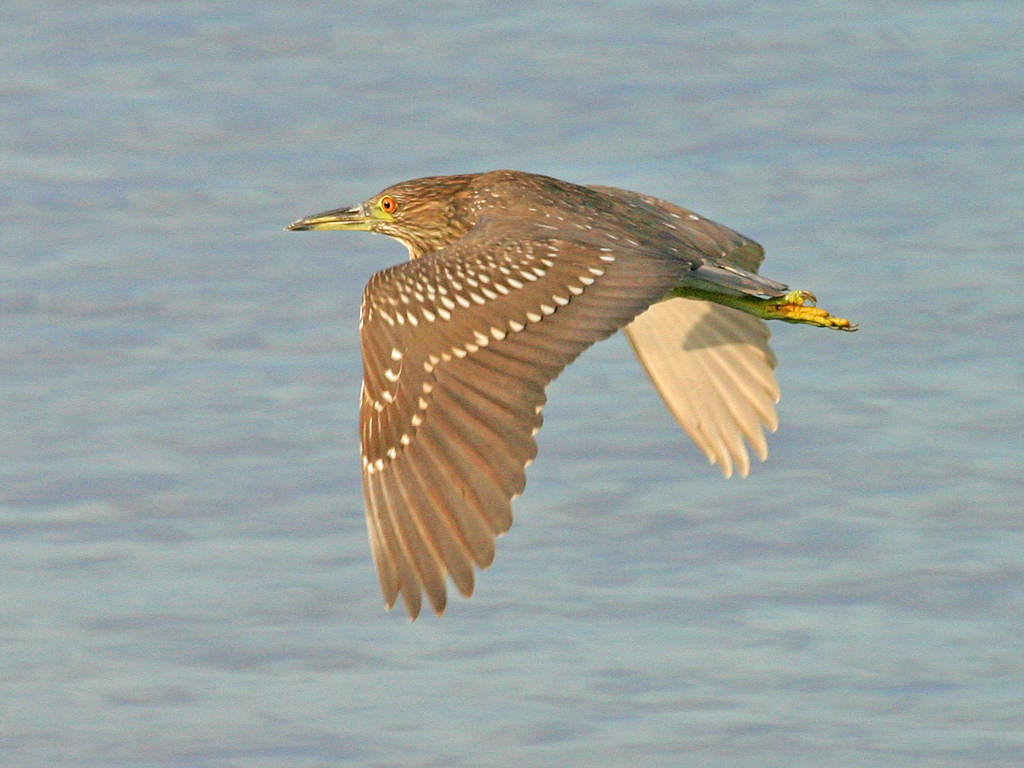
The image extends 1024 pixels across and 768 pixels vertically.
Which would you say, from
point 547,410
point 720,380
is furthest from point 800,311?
point 547,410

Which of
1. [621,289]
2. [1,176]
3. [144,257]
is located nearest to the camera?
[621,289]

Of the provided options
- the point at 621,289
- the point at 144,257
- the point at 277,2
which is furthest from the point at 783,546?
the point at 277,2

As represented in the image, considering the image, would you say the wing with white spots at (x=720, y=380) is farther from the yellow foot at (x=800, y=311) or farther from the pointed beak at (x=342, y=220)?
the pointed beak at (x=342, y=220)

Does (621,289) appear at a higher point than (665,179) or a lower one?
lower

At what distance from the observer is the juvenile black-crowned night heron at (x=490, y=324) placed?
8.29 m

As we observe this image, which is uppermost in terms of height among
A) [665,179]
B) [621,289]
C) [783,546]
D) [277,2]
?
[277,2]

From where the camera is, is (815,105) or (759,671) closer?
(759,671)

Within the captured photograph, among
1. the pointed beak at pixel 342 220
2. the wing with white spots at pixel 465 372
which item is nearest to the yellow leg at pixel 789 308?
the wing with white spots at pixel 465 372

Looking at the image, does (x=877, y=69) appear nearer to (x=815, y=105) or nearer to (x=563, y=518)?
(x=815, y=105)

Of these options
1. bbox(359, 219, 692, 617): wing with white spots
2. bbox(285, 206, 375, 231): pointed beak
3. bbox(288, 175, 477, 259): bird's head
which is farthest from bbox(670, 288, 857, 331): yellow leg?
bbox(285, 206, 375, 231): pointed beak

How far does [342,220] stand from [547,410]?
1.23m

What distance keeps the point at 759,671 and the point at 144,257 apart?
4.24 meters

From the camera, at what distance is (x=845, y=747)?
937 centimetres

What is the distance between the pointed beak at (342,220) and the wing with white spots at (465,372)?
1465mm
